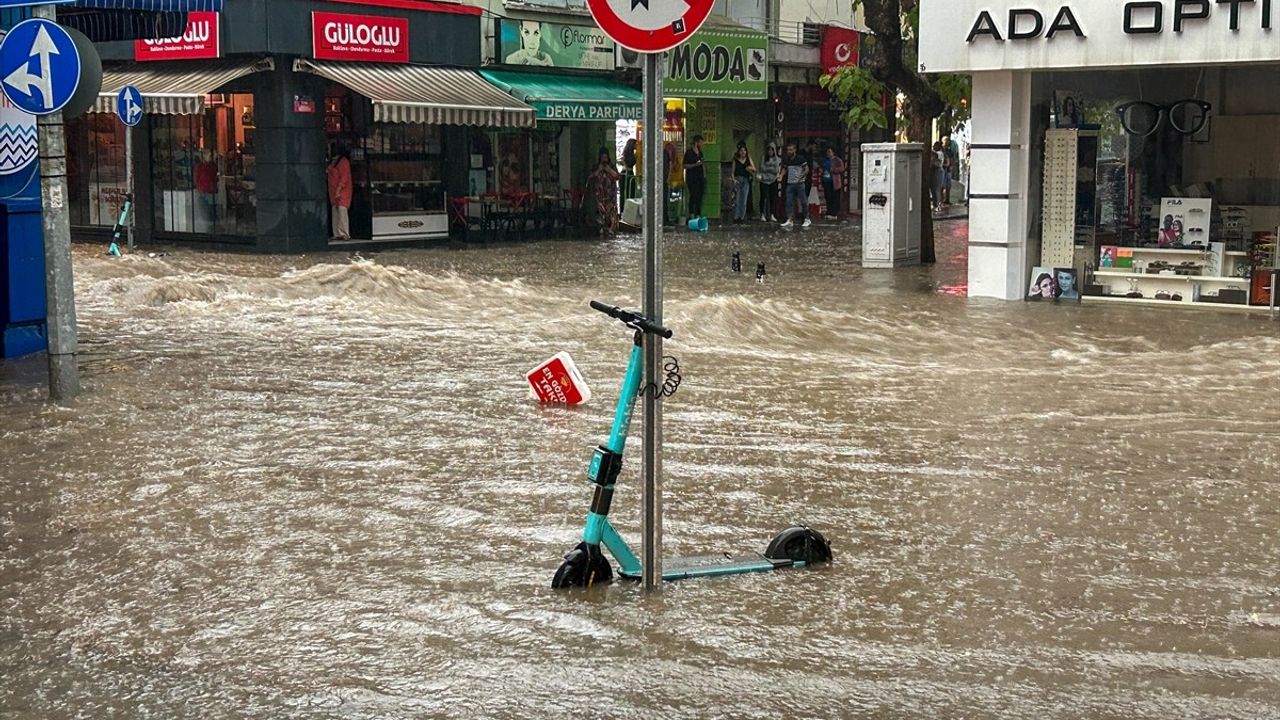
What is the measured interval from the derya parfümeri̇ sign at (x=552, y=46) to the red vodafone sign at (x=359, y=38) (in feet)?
8.09

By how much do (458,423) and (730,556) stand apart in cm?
388

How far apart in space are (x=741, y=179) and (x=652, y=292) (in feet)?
101

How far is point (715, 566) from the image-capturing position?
660 centimetres

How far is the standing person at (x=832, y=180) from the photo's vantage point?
Answer: 3878 centimetres

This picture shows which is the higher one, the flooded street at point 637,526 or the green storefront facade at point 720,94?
the green storefront facade at point 720,94

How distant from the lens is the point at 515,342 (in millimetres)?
14477

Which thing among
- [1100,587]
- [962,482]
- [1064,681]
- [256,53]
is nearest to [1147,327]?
[962,482]

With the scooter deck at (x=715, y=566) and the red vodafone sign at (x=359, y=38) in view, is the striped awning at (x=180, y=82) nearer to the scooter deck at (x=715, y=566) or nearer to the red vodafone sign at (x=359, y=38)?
the red vodafone sign at (x=359, y=38)

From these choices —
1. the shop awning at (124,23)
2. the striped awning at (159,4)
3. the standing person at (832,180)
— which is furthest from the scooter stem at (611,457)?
the standing person at (832,180)

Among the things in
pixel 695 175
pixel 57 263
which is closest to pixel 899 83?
pixel 695 175

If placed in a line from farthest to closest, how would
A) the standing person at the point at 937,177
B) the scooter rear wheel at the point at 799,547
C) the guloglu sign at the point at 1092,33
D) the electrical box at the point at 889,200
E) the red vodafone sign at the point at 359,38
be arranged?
the standing person at the point at 937,177 < the red vodafone sign at the point at 359,38 < the electrical box at the point at 889,200 < the guloglu sign at the point at 1092,33 < the scooter rear wheel at the point at 799,547

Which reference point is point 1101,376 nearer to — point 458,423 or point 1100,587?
point 458,423

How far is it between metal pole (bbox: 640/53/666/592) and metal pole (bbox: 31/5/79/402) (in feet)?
19.5

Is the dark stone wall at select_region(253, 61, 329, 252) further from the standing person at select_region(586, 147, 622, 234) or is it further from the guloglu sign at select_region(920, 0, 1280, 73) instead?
the guloglu sign at select_region(920, 0, 1280, 73)
